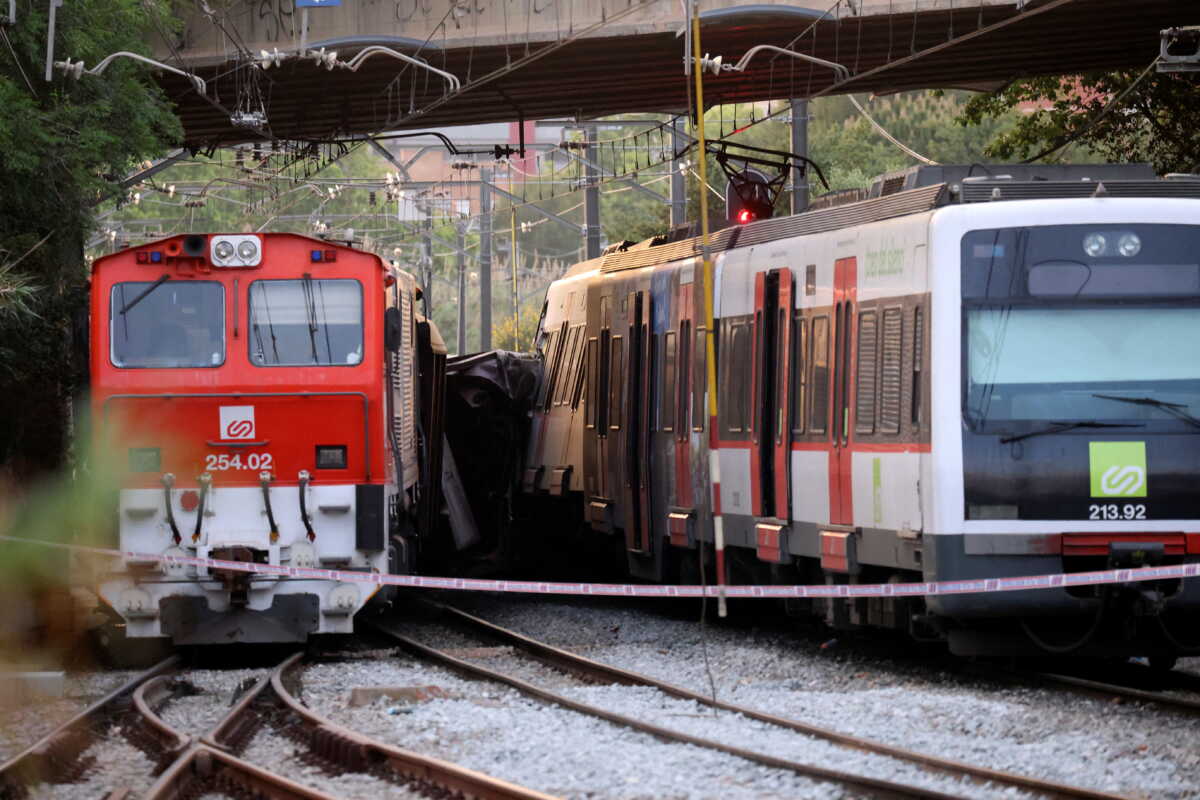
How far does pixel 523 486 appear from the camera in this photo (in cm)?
2462

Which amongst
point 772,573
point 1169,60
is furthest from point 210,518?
point 1169,60

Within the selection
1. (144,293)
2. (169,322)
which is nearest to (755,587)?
(169,322)

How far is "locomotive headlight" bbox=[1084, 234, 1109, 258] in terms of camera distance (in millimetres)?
12305

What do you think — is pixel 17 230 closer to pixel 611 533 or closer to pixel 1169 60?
pixel 611 533

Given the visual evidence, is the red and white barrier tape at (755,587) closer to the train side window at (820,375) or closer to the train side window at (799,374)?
the train side window at (820,375)

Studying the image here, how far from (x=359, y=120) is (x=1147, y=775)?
23.5m

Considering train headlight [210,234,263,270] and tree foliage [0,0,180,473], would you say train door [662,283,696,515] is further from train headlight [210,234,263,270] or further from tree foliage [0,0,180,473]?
tree foliage [0,0,180,473]

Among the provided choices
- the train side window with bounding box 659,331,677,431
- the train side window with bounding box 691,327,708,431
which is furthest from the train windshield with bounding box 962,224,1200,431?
the train side window with bounding box 659,331,677,431

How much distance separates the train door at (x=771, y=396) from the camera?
1498 cm

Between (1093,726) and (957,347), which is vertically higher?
(957,347)

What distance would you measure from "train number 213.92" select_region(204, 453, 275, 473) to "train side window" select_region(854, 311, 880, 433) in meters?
4.84

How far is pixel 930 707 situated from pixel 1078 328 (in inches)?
99.9

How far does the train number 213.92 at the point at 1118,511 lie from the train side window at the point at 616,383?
8.06 metres

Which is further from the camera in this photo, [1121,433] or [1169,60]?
[1169,60]
